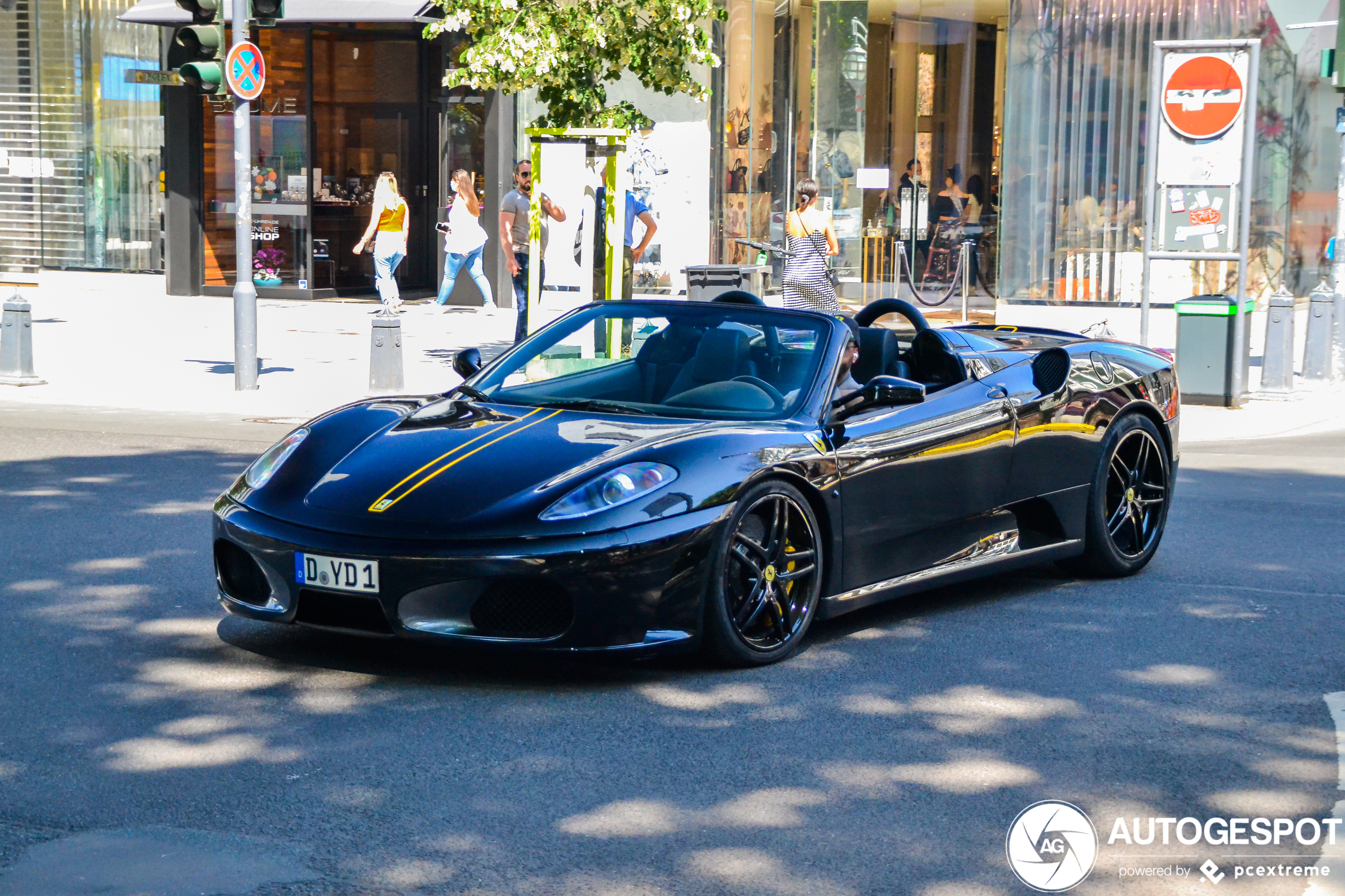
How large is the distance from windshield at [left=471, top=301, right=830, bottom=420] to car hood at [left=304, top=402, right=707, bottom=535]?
0.89 ft

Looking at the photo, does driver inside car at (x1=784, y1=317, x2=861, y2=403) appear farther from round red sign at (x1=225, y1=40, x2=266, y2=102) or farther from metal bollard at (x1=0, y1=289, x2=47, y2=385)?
metal bollard at (x1=0, y1=289, x2=47, y2=385)

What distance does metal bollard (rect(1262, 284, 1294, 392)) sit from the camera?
15453 millimetres

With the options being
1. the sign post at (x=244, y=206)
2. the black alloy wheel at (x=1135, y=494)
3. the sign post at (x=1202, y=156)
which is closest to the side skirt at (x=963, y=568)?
the black alloy wheel at (x=1135, y=494)

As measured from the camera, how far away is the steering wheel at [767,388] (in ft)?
20.6

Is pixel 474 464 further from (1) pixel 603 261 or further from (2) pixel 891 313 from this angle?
(1) pixel 603 261

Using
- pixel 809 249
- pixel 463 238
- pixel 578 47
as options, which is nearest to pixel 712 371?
pixel 578 47

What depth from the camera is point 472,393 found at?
6.63 metres

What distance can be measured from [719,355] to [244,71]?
8.87 meters

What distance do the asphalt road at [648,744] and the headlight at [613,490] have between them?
60cm

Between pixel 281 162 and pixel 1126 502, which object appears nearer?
pixel 1126 502

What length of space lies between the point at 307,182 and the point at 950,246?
9336 millimetres

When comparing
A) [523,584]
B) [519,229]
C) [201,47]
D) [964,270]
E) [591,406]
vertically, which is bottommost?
[523,584]

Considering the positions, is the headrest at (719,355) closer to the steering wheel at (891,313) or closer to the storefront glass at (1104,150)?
the steering wheel at (891,313)

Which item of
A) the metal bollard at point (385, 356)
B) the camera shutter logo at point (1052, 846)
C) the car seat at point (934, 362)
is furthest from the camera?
the metal bollard at point (385, 356)
